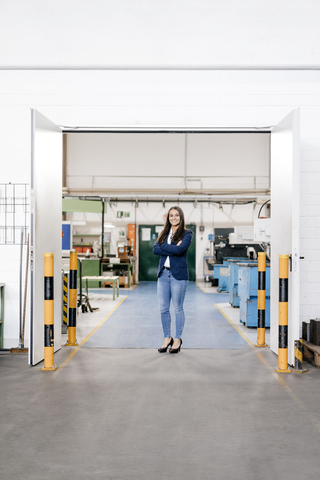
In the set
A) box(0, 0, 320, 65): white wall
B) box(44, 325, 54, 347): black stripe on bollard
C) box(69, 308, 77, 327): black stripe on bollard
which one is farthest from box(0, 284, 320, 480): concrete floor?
box(0, 0, 320, 65): white wall

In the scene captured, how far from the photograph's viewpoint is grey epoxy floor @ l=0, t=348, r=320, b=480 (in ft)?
6.57

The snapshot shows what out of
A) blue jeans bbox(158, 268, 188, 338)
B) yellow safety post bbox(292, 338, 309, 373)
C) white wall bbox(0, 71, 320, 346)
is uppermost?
white wall bbox(0, 71, 320, 346)

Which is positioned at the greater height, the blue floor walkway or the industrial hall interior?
the industrial hall interior

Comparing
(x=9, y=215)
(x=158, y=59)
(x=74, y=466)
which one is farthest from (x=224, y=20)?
(x=74, y=466)

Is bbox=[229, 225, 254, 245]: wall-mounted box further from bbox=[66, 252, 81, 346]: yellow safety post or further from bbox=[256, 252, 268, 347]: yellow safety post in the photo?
bbox=[66, 252, 81, 346]: yellow safety post

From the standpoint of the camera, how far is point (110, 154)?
13.4 meters

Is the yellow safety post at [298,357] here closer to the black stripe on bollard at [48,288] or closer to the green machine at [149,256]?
the black stripe on bollard at [48,288]

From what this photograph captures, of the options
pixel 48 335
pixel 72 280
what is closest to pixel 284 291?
pixel 48 335

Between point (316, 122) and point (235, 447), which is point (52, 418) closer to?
point (235, 447)

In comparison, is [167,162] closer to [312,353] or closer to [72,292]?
[72,292]

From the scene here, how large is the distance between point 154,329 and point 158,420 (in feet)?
9.50

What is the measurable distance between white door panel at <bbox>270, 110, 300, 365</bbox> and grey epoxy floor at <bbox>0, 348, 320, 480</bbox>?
537 millimetres

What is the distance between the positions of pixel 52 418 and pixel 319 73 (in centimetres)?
429

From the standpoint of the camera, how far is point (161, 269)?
13.7 feet
